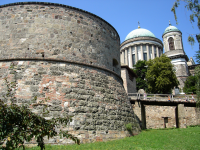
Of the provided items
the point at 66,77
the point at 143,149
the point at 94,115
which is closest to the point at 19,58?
the point at 66,77

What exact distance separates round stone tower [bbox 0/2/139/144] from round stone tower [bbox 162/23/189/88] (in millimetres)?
31576

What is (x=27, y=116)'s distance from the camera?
4246 mm

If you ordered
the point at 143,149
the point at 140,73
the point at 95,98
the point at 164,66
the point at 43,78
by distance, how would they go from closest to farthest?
the point at 143,149, the point at 43,78, the point at 95,98, the point at 164,66, the point at 140,73

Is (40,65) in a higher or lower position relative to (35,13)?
lower

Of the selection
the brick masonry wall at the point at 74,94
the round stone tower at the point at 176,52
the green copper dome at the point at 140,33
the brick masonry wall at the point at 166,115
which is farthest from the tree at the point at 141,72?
the brick masonry wall at the point at 74,94

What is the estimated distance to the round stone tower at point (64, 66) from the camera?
870cm

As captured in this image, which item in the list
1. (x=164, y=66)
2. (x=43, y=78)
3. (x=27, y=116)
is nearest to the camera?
(x=27, y=116)

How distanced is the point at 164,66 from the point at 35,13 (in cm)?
2310

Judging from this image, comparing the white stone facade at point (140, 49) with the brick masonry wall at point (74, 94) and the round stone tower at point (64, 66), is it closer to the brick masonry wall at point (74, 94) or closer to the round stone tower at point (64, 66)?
the round stone tower at point (64, 66)

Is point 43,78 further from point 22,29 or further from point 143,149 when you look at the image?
point 143,149

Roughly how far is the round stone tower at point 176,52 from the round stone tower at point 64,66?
3158 centimetres

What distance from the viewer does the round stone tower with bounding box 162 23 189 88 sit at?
39.5 metres

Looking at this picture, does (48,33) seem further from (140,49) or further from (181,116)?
(140,49)

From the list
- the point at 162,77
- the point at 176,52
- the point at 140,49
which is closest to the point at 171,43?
the point at 176,52
